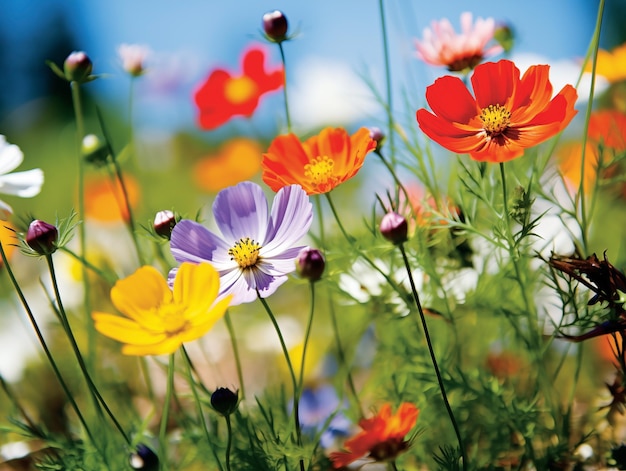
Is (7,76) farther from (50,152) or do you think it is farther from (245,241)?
(245,241)

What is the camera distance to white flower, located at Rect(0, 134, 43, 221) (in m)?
0.69

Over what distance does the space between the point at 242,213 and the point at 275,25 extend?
0.71 ft

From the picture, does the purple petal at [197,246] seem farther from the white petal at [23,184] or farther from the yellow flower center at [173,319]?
the white petal at [23,184]

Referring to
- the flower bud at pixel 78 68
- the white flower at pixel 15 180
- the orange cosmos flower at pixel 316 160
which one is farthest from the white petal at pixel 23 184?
the orange cosmos flower at pixel 316 160

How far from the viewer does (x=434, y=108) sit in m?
0.67

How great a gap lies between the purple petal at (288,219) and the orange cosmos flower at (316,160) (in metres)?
0.03

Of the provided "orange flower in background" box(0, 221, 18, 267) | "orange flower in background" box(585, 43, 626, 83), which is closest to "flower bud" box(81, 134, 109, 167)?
"orange flower in background" box(0, 221, 18, 267)

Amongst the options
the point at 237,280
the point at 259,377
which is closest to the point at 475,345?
the point at 237,280

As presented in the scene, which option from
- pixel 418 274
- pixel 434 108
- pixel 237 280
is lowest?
pixel 418 274

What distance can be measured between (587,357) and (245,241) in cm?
93

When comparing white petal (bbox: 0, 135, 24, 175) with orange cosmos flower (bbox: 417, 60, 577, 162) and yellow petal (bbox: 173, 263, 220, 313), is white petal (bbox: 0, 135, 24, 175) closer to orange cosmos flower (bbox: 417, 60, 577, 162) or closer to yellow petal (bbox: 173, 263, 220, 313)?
yellow petal (bbox: 173, 263, 220, 313)

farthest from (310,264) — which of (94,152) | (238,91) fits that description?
(238,91)

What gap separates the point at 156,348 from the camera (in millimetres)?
548

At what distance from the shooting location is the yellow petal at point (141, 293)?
61 cm
